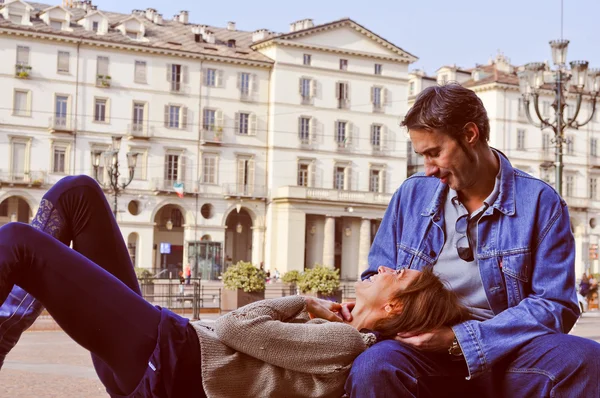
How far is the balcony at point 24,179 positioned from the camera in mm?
47562

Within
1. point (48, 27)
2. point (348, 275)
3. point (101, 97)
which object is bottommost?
point (348, 275)

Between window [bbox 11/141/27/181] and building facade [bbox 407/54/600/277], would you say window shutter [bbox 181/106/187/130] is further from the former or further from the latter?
building facade [bbox 407/54/600/277]

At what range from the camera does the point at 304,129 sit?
54.9 m

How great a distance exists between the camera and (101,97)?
49.7 meters

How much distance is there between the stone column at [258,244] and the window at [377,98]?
9.81 metres

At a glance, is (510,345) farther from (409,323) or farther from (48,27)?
(48,27)

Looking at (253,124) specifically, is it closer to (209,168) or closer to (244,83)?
(244,83)

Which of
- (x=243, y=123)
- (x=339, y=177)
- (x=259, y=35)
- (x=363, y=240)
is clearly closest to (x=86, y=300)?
(x=243, y=123)

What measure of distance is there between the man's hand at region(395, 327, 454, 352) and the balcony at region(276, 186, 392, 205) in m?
49.9

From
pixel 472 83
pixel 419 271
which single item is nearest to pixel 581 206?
pixel 472 83

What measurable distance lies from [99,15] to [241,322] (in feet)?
163

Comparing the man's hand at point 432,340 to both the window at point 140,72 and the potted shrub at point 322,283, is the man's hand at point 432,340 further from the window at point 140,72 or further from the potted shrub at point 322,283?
the window at point 140,72

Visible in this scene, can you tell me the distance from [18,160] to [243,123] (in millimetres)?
11923

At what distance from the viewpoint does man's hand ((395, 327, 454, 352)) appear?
295 cm
